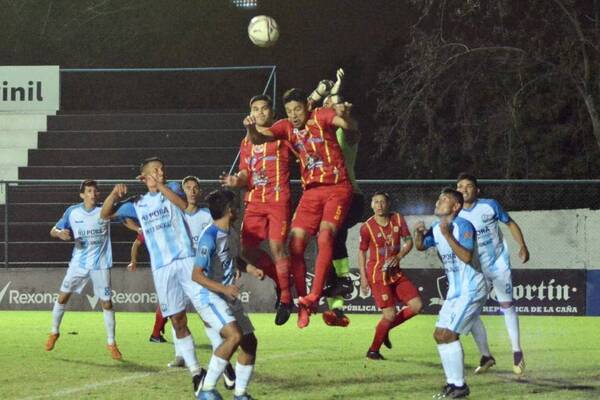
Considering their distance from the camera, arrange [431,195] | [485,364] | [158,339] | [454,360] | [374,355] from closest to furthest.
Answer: [454,360] < [485,364] < [374,355] < [158,339] < [431,195]

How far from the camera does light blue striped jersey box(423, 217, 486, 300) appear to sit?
1026 cm

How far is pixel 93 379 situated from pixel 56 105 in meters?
15.3

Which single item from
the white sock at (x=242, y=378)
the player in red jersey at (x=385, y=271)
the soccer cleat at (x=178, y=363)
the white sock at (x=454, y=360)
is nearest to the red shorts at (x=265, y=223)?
the white sock at (x=242, y=378)

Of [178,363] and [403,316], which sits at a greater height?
[403,316]

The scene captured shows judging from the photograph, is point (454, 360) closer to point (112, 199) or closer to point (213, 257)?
point (213, 257)

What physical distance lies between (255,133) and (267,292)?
11159mm

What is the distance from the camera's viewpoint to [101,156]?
25.9 meters

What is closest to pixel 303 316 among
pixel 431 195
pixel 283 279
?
pixel 283 279

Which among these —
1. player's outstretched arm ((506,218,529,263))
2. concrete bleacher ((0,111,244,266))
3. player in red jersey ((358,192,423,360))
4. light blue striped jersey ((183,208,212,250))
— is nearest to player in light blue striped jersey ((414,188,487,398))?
player's outstretched arm ((506,218,529,263))

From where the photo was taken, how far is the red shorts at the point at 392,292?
1393cm

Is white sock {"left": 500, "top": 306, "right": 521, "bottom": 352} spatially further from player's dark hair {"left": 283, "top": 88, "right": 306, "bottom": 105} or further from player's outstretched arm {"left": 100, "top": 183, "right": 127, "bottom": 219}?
player's outstretched arm {"left": 100, "top": 183, "right": 127, "bottom": 219}

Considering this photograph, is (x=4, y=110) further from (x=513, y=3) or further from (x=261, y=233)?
(x=261, y=233)

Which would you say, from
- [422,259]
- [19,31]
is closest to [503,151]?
[422,259]

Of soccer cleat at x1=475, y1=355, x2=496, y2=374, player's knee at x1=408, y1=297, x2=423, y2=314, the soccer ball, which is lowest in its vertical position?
soccer cleat at x1=475, y1=355, x2=496, y2=374
